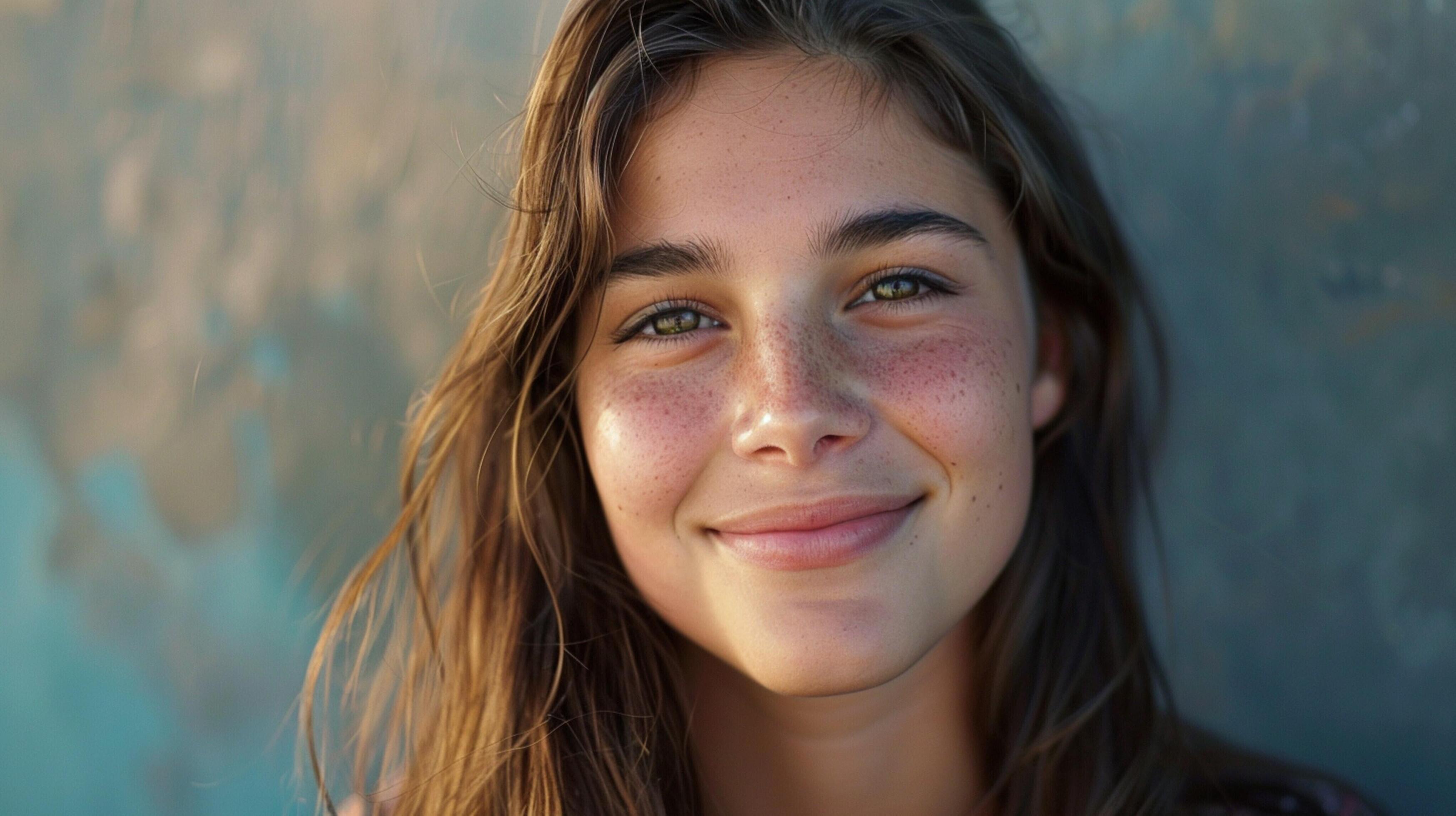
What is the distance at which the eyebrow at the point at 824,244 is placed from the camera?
44.5 inches

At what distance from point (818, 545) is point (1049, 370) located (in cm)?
52

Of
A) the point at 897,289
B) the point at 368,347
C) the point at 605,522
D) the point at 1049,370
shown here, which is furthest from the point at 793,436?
the point at 368,347

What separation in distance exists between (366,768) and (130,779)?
0.40 m

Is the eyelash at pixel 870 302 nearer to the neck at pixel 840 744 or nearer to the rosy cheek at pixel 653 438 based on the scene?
the rosy cheek at pixel 653 438

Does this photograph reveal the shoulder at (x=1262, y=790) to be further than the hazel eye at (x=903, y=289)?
Yes

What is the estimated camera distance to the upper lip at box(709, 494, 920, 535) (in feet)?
3.72

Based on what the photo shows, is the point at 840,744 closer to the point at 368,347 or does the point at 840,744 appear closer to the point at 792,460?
the point at 792,460

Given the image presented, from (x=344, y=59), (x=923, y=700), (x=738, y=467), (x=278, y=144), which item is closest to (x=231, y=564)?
(x=278, y=144)

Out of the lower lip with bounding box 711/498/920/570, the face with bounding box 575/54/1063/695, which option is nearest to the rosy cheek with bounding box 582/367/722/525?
the face with bounding box 575/54/1063/695

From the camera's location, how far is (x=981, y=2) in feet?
4.94

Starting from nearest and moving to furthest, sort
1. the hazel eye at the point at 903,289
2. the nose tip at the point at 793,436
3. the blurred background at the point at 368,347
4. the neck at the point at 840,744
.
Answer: the nose tip at the point at 793,436
the hazel eye at the point at 903,289
the neck at the point at 840,744
the blurred background at the point at 368,347

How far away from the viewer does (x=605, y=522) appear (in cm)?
142

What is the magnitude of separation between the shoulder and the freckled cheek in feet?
2.15

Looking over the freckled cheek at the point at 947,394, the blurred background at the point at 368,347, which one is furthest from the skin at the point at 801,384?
the blurred background at the point at 368,347
